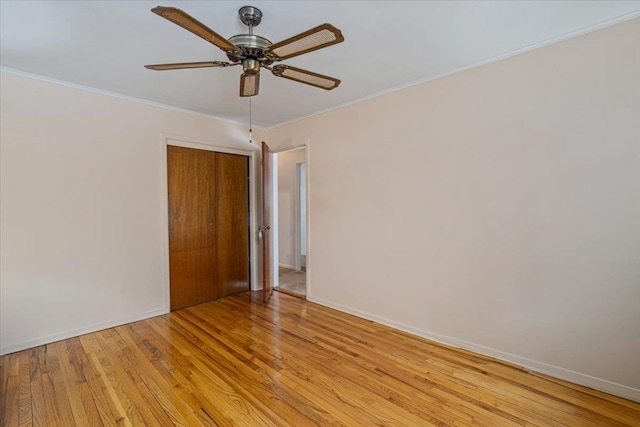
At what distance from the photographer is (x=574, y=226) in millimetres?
2127

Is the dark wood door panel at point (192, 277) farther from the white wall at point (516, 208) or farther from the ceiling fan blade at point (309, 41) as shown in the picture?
the ceiling fan blade at point (309, 41)

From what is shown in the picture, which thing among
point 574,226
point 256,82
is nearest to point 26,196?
point 256,82

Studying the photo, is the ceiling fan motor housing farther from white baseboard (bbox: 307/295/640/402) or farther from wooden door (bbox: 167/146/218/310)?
white baseboard (bbox: 307/295/640/402)

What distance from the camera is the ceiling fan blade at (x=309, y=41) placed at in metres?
1.38

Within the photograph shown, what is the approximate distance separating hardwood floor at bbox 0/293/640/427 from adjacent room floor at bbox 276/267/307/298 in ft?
4.62

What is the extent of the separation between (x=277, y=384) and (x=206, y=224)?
2474mm

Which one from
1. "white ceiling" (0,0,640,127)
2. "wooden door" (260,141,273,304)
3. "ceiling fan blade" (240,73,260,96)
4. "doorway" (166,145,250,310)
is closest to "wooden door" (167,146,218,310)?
"doorway" (166,145,250,310)

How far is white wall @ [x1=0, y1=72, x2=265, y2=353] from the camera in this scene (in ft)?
8.62

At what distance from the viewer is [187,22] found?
1.34 meters

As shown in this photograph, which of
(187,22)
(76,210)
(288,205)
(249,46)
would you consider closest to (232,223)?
(76,210)

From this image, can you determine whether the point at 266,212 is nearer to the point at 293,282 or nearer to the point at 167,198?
the point at 167,198

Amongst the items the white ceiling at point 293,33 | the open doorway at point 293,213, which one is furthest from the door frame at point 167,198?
the open doorway at point 293,213

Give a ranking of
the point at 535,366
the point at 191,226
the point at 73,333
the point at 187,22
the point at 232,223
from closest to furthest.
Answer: the point at 187,22 → the point at 535,366 → the point at 73,333 → the point at 191,226 → the point at 232,223

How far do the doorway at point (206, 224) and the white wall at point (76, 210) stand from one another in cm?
20
